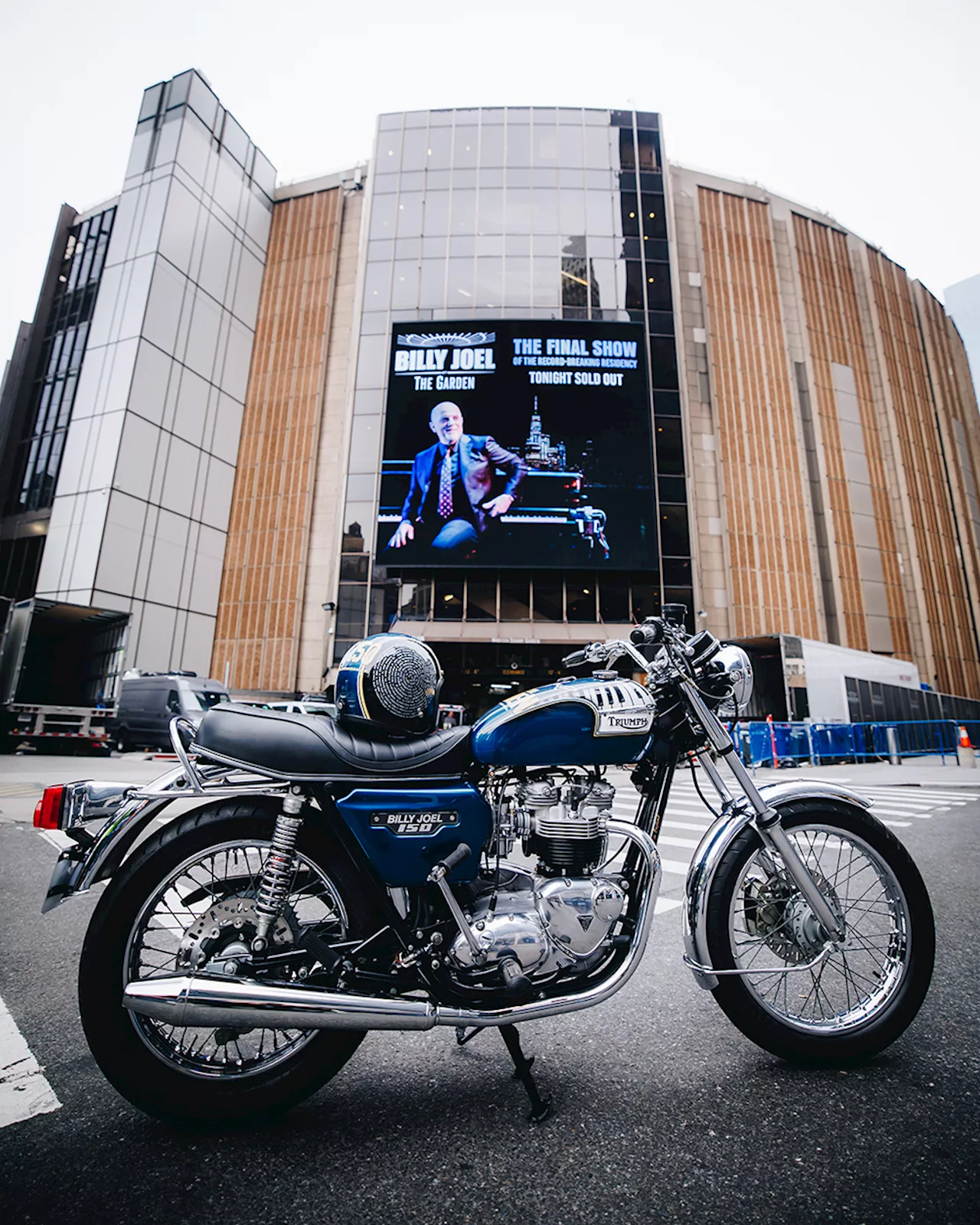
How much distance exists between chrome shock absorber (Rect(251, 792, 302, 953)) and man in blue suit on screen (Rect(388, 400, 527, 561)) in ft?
65.0

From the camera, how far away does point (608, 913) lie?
197 centimetres

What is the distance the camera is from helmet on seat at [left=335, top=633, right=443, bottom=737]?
2002 millimetres

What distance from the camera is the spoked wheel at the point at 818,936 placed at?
2.02 metres

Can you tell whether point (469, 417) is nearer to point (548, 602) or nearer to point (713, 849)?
point (548, 602)

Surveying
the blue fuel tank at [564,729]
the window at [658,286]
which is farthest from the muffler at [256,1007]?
the window at [658,286]

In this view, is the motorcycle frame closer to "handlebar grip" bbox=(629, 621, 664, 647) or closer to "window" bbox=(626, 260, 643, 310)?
"handlebar grip" bbox=(629, 621, 664, 647)

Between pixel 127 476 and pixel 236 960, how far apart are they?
24511 millimetres

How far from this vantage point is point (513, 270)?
25.7 meters

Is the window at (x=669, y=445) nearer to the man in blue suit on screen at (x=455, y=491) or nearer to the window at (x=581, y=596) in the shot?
the window at (x=581, y=596)

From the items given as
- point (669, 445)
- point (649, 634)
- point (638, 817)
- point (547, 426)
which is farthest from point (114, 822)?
point (669, 445)

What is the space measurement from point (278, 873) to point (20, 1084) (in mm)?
990

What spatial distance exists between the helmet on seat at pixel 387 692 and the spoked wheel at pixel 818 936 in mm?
1206

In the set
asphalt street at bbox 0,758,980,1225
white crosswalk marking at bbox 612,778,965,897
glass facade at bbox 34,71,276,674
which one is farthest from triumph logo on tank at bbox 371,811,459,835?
glass facade at bbox 34,71,276,674

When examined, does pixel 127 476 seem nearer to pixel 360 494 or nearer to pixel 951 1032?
pixel 360 494
